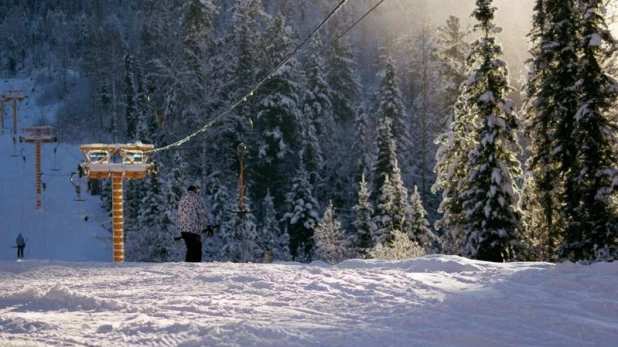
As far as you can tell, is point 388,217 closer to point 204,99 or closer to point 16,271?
point 204,99

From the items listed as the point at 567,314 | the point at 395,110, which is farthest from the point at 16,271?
the point at 395,110

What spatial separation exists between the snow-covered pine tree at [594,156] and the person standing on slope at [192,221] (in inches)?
565

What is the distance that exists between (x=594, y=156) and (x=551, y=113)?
2.98 metres

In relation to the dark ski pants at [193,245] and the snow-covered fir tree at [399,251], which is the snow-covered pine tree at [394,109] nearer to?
the snow-covered fir tree at [399,251]

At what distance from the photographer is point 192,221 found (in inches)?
503

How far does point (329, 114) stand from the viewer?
57188 mm

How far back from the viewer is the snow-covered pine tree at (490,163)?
22.2m

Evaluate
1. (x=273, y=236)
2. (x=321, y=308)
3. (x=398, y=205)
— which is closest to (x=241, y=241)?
(x=273, y=236)

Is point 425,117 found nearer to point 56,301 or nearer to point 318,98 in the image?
point 318,98

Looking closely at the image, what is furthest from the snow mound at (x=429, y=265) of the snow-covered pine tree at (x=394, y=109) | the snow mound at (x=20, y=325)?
the snow-covered pine tree at (x=394, y=109)

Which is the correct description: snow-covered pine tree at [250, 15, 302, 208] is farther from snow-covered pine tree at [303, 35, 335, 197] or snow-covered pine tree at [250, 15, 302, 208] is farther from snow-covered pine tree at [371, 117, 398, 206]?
snow-covered pine tree at [371, 117, 398, 206]

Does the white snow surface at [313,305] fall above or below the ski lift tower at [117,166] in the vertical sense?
below

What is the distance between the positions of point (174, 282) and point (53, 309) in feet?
7.00

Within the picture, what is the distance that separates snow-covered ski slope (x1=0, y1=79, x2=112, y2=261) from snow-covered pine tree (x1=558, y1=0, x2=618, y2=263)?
100ft
